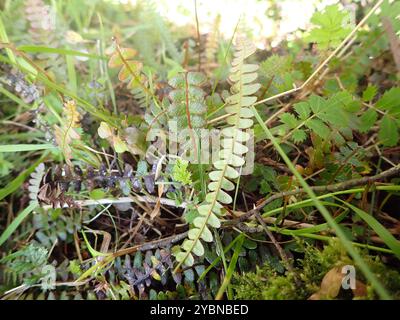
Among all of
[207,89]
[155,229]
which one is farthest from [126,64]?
[155,229]

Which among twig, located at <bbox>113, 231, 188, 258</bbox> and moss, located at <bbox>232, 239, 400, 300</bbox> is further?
twig, located at <bbox>113, 231, 188, 258</bbox>

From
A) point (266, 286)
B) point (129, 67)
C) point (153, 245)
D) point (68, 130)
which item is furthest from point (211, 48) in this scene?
point (266, 286)

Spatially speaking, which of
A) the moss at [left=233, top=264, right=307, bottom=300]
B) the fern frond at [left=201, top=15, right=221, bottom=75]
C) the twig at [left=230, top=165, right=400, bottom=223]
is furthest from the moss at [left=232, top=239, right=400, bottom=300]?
the fern frond at [left=201, top=15, right=221, bottom=75]

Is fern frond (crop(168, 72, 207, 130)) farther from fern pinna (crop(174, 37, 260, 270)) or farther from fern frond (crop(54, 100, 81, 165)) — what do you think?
fern frond (crop(54, 100, 81, 165))

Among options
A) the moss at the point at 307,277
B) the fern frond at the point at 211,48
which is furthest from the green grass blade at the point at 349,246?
the fern frond at the point at 211,48

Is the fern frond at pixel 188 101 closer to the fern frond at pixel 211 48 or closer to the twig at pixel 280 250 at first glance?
the twig at pixel 280 250

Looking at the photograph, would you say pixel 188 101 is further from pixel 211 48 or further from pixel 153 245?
pixel 211 48
